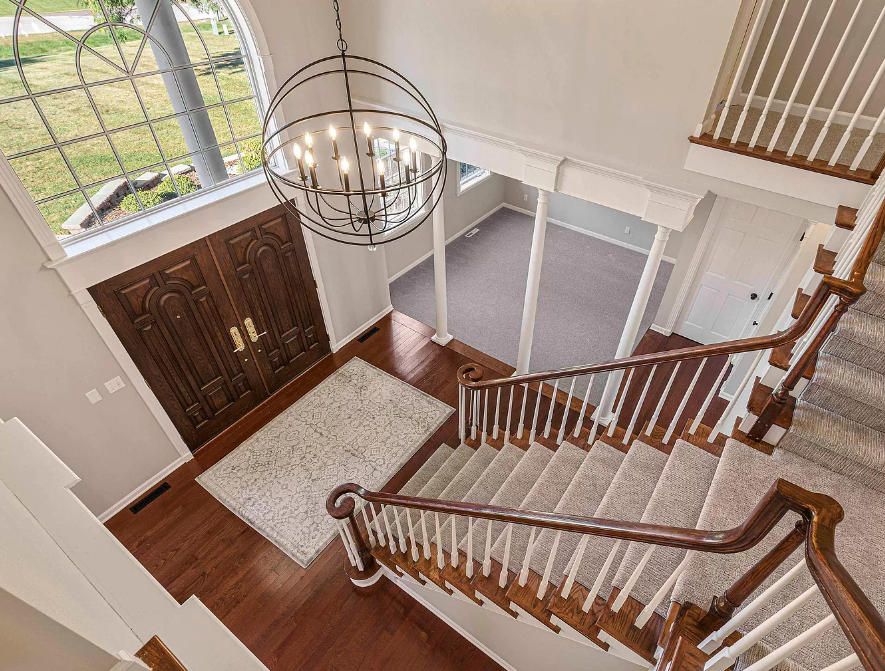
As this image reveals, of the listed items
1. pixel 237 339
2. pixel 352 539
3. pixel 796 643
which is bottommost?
pixel 352 539

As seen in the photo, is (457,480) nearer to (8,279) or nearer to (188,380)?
(188,380)

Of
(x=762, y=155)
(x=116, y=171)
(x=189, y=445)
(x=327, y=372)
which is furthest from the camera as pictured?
(x=327, y=372)

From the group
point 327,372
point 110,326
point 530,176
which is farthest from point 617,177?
point 110,326

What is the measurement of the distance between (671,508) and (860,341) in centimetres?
134

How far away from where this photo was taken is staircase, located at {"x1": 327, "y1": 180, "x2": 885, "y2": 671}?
1.42 metres

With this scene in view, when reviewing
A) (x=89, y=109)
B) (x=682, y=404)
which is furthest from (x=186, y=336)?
(x=682, y=404)

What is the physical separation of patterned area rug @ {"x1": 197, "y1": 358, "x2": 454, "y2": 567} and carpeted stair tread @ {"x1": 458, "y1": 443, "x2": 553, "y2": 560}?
1.56 metres

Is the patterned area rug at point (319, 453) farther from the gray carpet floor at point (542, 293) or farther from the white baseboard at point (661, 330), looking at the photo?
the white baseboard at point (661, 330)

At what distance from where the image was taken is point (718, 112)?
11.1 ft

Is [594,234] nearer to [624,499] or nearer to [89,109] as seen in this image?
[624,499]

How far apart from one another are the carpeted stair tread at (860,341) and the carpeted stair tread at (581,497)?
1.34 metres

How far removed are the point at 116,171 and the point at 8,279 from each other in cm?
107

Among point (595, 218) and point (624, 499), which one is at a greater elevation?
point (624, 499)

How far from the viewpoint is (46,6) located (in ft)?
9.82
